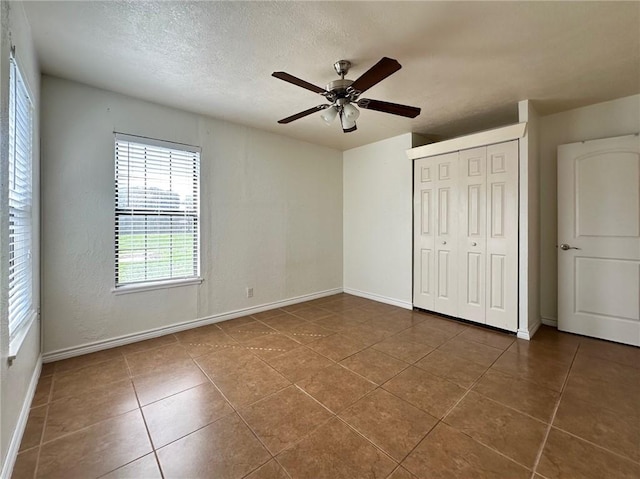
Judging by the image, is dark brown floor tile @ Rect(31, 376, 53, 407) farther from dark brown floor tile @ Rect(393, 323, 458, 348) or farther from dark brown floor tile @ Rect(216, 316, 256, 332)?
dark brown floor tile @ Rect(393, 323, 458, 348)

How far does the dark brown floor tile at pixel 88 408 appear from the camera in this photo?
1.71 meters

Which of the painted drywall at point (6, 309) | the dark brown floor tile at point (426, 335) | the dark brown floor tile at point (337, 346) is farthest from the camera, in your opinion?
the dark brown floor tile at point (426, 335)

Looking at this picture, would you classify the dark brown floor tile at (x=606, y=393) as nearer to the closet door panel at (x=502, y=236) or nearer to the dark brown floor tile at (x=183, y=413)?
the closet door panel at (x=502, y=236)

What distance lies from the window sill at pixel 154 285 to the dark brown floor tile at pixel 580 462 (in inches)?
131


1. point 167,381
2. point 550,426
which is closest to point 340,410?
point 550,426

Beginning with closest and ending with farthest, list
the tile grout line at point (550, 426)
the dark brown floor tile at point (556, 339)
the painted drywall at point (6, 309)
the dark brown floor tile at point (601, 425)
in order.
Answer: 1. the painted drywall at point (6, 309)
2. the tile grout line at point (550, 426)
3. the dark brown floor tile at point (601, 425)
4. the dark brown floor tile at point (556, 339)

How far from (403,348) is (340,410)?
45.6 inches

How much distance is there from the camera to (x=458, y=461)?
1.46 m

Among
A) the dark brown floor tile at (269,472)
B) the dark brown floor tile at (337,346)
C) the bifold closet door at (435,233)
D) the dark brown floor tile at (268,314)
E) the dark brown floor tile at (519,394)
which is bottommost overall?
the dark brown floor tile at (269,472)

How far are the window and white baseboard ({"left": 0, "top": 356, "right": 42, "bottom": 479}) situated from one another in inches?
40.2

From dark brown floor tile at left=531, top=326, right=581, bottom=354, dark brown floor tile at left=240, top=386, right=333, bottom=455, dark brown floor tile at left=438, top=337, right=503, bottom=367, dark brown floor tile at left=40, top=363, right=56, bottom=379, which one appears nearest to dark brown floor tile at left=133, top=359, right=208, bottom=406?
dark brown floor tile at left=240, top=386, right=333, bottom=455

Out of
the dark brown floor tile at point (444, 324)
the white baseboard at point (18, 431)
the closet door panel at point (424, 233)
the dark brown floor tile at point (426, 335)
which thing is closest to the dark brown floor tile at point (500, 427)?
the dark brown floor tile at point (426, 335)

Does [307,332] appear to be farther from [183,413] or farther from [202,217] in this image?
[202,217]

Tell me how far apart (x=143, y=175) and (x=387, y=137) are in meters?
3.30
